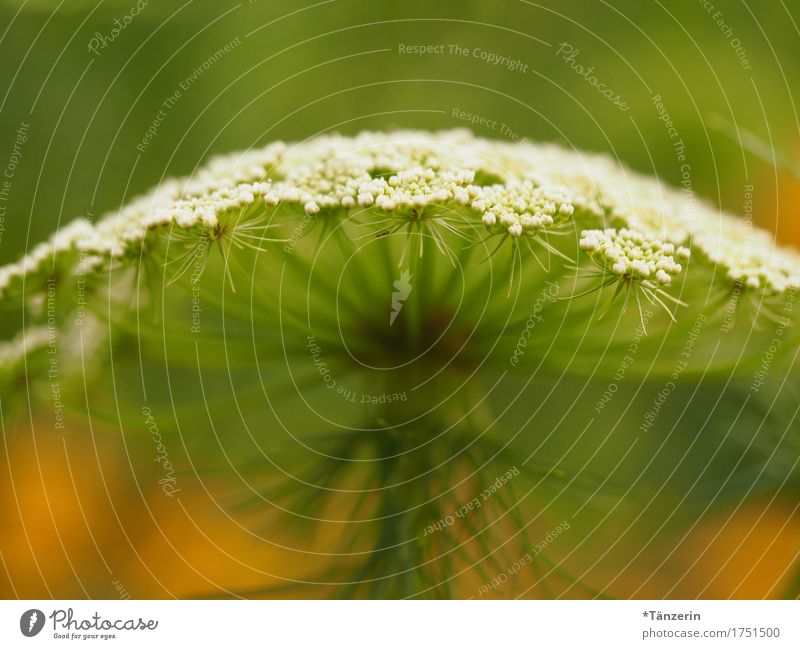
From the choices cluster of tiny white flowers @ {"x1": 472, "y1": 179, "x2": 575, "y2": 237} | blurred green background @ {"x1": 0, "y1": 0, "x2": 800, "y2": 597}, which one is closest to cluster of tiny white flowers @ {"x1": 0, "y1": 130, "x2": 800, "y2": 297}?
cluster of tiny white flowers @ {"x1": 472, "y1": 179, "x2": 575, "y2": 237}

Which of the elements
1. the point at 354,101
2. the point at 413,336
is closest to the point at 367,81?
the point at 354,101

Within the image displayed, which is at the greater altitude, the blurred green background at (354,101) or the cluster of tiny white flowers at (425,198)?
the blurred green background at (354,101)

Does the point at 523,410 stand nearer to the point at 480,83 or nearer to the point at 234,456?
the point at 234,456

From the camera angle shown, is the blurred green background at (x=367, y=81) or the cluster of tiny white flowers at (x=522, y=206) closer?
the cluster of tiny white flowers at (x=522, y=206)

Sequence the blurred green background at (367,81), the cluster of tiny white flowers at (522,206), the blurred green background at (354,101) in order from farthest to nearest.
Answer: the blurred green background at (367,81)
the blurred green background at (354,101)
the cluster of tiny white flowers at (522,206)

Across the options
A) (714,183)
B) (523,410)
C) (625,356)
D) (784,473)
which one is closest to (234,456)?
(523,410)

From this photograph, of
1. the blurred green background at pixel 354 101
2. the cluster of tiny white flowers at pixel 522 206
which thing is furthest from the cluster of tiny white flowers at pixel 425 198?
the blurred green background at pixel 354 101

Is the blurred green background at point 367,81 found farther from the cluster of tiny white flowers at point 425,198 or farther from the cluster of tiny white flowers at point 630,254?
the cluster of tiny white flowers at point 630,254

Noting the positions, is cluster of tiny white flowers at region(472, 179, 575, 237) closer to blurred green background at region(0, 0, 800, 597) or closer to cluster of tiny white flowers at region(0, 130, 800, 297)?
cluster of tiny white flowers at region(0, 130, 800, 297)
